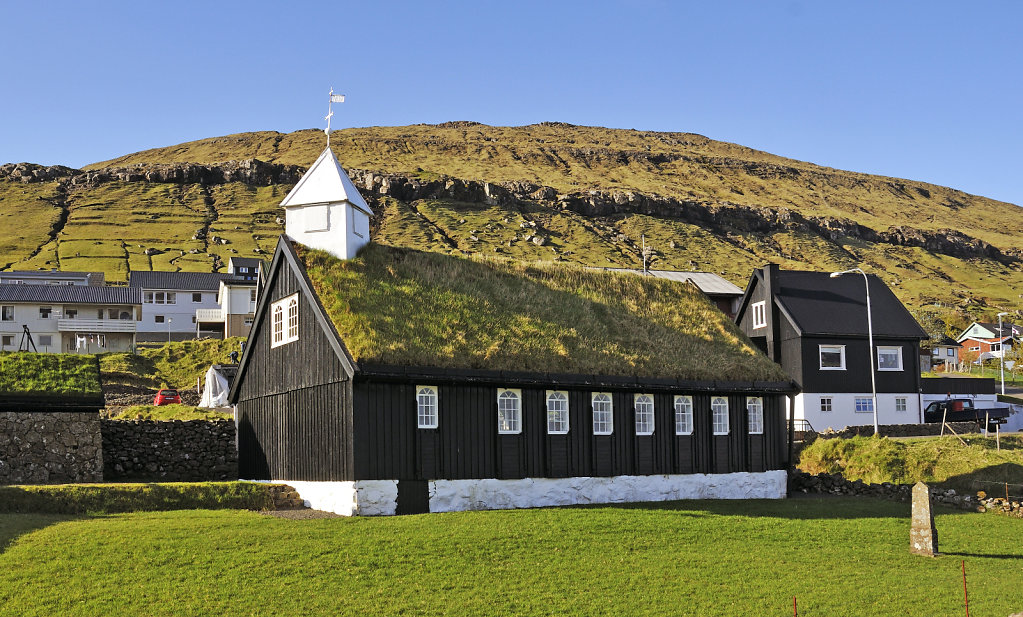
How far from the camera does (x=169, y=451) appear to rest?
32.4 meters

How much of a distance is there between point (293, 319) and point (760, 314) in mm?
34896

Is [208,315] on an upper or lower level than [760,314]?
upper

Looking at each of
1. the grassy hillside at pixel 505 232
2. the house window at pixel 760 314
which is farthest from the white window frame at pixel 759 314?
the grassy hillside at pixel 505 232

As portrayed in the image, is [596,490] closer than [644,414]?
Yes

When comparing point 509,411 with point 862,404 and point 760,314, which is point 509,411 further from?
point 760,314

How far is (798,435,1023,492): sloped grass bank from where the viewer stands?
122ft

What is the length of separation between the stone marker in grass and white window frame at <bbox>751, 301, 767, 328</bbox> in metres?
31.8

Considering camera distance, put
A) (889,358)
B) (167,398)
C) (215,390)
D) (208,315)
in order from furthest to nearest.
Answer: (208,315) < (889,358) < (167,398) < (215,390)

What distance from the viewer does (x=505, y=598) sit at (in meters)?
18.4

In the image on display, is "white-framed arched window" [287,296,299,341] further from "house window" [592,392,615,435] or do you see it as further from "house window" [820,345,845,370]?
"house window" [820,345,845,370]

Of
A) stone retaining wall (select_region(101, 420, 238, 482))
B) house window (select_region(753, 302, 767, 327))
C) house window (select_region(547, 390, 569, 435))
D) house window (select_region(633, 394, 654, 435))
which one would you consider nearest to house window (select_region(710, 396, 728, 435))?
house window (select_region(633, 394, 654, 435))

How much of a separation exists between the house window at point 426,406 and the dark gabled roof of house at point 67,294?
70.1 m

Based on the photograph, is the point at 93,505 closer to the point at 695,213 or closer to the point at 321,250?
the point at 321,250

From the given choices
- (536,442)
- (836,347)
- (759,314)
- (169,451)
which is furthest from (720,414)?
(759,314)
